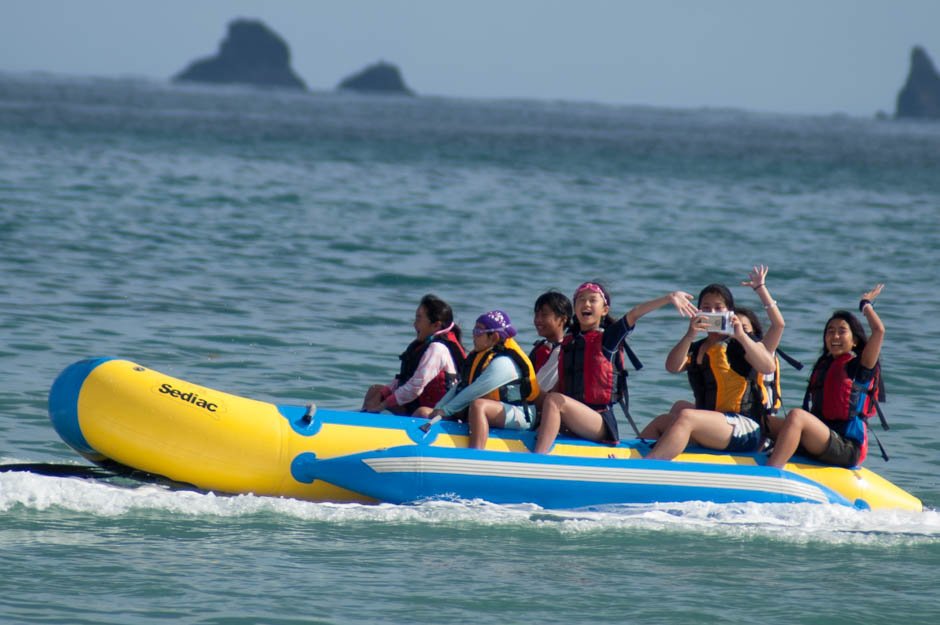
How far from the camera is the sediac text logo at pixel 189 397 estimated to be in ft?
20.4

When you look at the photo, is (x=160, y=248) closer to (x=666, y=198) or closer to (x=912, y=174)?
(x=666, y=198)

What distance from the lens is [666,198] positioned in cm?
2769

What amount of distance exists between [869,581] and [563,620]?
1.55 m

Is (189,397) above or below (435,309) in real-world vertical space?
below

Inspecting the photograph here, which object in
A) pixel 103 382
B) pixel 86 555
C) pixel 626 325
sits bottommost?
pixel 86 555

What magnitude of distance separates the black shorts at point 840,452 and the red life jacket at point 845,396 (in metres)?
0.03

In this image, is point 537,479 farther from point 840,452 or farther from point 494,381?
point 840,452

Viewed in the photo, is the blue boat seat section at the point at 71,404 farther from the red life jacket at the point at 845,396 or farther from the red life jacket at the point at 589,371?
the red life jacket at the point at 845,396

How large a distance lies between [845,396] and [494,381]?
5.89 ft

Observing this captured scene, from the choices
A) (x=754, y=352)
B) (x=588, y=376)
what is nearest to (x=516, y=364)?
(x=588, y=376)

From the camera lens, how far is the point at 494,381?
21.0ft

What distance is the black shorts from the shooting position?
640cm

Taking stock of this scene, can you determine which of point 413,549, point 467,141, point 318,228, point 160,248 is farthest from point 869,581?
point 467,141

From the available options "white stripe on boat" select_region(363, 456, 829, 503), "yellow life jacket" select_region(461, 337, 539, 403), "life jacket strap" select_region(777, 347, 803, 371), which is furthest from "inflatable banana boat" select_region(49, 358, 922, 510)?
"life jacket strap" select_region(777, 347, 803, 371)
